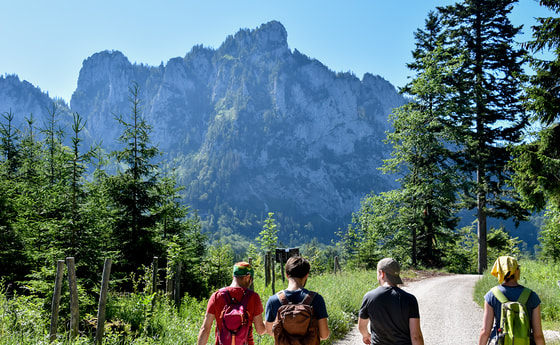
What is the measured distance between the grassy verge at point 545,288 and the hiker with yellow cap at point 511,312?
3.96 m

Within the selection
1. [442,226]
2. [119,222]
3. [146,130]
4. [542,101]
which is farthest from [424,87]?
[119,222]

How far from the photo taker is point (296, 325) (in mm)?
3191

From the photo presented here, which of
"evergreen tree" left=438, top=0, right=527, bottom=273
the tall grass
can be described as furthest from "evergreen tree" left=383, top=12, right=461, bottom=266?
the tall grass

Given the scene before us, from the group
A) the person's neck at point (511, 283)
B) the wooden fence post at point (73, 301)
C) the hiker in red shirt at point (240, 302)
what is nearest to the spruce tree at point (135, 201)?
the wooden fence post at point (73, 301)

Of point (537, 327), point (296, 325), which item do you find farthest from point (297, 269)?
point (537, 327)

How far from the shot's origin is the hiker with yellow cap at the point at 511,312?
354cm

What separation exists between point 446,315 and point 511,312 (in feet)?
22.3

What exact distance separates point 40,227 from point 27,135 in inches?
616

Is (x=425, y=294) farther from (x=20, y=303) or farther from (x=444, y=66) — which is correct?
(x=444, y=66)

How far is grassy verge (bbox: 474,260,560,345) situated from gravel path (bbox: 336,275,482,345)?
27.3 inches

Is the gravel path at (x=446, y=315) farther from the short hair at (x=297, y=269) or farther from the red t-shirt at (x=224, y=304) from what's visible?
the short hair at (x=297, y=269)

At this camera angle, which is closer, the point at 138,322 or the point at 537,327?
the point at 537,327

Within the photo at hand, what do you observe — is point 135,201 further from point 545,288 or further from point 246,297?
point 545,288

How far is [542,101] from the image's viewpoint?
34.0ft
